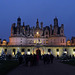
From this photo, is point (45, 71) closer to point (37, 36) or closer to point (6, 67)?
point (6, 67)

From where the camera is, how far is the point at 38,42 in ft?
280

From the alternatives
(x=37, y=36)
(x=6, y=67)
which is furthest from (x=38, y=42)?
(x=6, y=67)

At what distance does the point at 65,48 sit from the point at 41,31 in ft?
55.7

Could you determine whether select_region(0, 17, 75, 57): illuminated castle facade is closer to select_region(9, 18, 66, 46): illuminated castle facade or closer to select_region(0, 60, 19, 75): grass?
select_region(9, 18, 66, 46): illuminated castle facade

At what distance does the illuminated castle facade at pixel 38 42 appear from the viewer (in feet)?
261

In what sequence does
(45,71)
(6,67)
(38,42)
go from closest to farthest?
1. (45,71)
2. (6,67)
3. (38,42)

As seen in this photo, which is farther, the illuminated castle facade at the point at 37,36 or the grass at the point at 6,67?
the illuminated castle facade at the point at 37,36

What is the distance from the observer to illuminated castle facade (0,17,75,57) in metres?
79.6

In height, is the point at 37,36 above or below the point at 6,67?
above

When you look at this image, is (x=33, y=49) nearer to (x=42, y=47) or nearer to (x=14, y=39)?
(x=42, y=47)

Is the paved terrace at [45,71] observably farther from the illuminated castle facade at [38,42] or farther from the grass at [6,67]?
the illuminated castle facade at [38,42]

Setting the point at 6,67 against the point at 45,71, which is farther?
the point at 6,67

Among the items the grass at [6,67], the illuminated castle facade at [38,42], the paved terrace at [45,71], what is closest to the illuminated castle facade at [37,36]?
the illuminated castle facade at [38,42]

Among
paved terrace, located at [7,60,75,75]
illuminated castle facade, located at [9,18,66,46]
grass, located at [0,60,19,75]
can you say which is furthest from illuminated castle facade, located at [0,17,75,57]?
paved terrace, located at [7,60,75,75]
